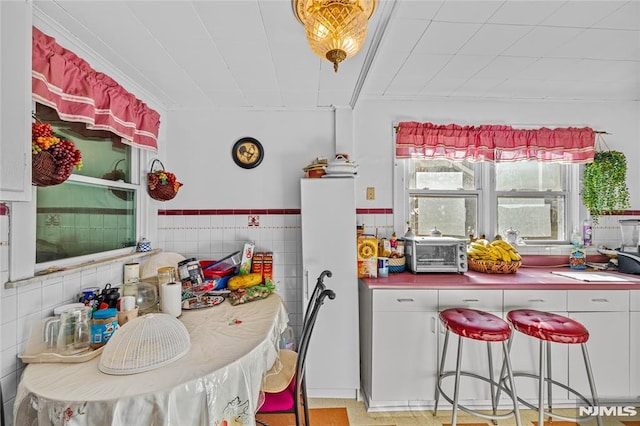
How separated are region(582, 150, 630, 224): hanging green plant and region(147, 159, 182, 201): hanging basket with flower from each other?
3.72 metres

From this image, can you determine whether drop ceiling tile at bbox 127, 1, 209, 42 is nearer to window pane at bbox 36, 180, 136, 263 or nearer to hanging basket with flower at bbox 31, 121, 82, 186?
hanging basket with flower at bbox 31, 121, 82, 186

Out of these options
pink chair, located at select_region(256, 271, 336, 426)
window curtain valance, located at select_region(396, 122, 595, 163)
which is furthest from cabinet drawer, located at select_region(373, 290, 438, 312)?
window curtain valance, located at select_region(396, 122, 595, 163)

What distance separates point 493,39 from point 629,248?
2150 millimetres

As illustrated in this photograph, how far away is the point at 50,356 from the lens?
4.10 feet

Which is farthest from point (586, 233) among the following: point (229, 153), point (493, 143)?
point (229, 153)

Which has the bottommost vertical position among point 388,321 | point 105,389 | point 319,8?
point 388,321

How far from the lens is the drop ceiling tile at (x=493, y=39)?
1.68m

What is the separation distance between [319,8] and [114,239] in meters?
2.06

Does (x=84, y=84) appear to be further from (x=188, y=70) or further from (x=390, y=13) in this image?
(x=390, y=13)

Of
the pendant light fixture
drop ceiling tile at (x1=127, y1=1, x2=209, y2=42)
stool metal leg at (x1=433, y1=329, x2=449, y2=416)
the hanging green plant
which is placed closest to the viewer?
the pendant light fixture

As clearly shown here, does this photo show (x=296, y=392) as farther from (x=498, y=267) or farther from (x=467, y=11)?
(x=467, y=11)

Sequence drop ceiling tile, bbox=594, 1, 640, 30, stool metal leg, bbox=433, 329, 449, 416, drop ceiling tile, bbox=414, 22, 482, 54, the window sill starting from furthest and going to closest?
stool metal leg, bbox=433, 329, 449, 416 < drop ceiling tile, bbox=414, 22, 482, 54 < drop ceiling tile, bbox=594, 1, 640, 30 < the window sill

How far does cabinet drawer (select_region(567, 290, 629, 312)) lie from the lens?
2094mm

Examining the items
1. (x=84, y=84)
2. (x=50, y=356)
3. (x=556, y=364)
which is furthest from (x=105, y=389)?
(x=556, y=364)
